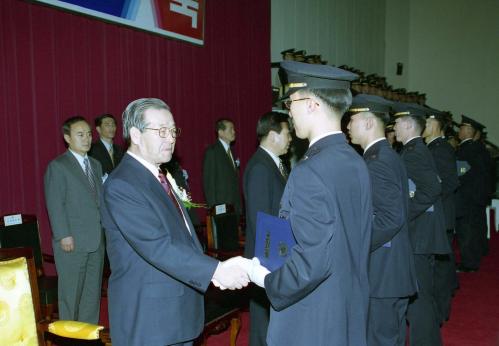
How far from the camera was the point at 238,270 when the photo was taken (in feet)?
6.21

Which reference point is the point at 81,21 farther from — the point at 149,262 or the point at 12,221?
the point at 149,262

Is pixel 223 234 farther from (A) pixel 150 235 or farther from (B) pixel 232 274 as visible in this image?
(A) pixel 150 235

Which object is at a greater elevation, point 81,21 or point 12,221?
point 81,21

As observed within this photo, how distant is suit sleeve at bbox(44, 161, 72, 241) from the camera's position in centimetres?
338

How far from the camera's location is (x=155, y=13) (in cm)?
521

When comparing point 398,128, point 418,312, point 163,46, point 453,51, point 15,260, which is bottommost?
point 418,312

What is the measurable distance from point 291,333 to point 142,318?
546 mm

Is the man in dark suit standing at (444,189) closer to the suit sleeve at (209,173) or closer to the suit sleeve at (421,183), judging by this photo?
the suit sleeve at (421,183)

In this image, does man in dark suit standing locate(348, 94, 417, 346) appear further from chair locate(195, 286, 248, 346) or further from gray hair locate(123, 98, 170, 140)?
gray hair locate(123, 98, 170, 140)

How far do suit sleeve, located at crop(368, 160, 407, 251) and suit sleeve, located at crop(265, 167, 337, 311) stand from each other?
32.7 inches

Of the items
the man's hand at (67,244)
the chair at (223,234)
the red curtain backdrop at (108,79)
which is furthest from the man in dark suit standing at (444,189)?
the red curtain backdrop at (108,79)

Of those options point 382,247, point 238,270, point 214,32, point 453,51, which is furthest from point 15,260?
point 453,51

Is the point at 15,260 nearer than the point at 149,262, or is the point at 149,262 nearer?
the point at 149,262

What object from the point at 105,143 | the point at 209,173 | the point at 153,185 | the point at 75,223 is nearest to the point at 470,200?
the point at 209,173
